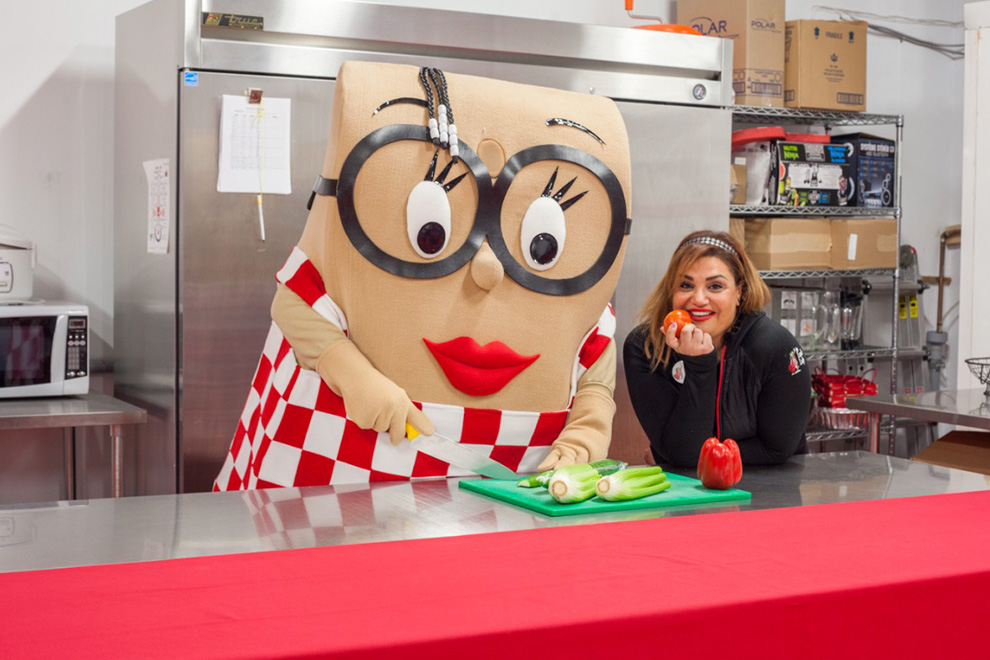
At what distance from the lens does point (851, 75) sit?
4.59 meters

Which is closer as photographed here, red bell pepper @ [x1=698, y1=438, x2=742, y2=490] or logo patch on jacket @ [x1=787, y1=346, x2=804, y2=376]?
red bell pepper @ [x1=698, y1=438, x2=742, y2=490]

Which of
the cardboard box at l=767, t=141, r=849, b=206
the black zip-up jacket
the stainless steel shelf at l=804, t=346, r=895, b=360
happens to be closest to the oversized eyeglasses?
the black zip-up jacket

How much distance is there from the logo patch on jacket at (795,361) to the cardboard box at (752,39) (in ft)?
6.81

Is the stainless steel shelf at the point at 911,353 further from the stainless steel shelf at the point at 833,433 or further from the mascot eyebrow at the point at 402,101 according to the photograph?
the mascot eyebrow at the point at 402,101

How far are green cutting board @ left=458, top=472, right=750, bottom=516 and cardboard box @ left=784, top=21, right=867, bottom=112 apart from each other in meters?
2.99

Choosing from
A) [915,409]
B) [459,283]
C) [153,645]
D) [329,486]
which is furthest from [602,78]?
[153,645]

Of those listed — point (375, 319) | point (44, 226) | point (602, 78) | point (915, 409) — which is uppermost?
point (602, 78)

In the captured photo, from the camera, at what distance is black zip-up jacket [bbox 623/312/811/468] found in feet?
7.89

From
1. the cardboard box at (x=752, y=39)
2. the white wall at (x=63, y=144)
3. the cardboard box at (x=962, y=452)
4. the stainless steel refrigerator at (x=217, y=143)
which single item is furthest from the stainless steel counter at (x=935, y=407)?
the white wall at (x=63, y=144)

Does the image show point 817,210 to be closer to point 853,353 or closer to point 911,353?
point 853,353

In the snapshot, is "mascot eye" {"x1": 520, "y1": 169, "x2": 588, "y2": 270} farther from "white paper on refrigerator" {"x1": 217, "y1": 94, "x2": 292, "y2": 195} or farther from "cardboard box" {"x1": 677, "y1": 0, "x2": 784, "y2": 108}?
"cardboard box" {"x1": 677, "y1": 0, "x2": 784, "y2": 108}

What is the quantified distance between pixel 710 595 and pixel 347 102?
46.6 inches

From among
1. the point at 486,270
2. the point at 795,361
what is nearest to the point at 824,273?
the point at 795,361

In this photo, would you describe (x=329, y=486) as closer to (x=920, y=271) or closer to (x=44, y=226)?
(x=44, y=226)
